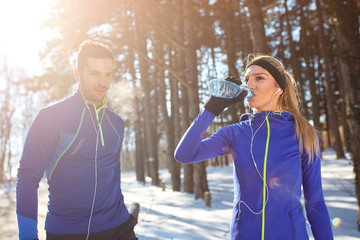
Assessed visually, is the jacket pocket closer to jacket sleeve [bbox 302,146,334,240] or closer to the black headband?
jacket sleeve [bbox 302,146,334,240]

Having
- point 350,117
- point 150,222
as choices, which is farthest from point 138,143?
point 350,117

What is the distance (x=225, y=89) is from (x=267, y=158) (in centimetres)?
57

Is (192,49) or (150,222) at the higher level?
(192,49)

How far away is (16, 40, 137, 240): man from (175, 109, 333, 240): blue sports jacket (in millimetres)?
864

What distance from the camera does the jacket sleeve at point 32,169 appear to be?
7.11 ft

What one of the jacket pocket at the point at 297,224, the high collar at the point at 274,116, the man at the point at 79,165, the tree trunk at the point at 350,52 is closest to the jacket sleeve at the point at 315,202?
the jacket pocket at the point at 297,224

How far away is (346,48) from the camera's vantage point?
7254 mm

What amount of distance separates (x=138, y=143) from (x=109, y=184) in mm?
19361

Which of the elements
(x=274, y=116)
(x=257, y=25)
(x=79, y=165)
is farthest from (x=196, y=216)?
(x=274, y=116)

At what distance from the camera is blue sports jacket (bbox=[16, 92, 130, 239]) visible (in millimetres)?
2278

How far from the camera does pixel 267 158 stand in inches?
84.0

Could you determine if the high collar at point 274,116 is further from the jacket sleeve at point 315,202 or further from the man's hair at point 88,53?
the man's hair at point 88,53

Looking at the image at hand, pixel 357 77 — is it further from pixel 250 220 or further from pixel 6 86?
pixel 6 86

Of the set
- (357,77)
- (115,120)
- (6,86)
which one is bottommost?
(115,120)
